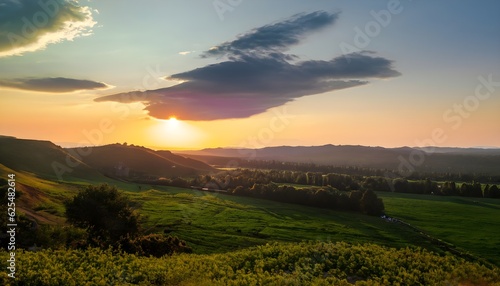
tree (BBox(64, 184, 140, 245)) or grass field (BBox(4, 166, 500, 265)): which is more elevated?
tree (BBox(64, 184, 140, 245))

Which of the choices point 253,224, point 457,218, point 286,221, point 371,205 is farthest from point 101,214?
point 457,218

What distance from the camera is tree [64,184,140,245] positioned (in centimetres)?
7038

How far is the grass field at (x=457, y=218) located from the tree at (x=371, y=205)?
6.30 m

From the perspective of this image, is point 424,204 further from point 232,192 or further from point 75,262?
point 75,262

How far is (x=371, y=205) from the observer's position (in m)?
150

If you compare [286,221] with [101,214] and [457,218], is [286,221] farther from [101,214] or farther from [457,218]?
[457,218]

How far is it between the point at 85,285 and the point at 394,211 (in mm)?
146895

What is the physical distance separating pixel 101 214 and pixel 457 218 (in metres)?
Result: 133

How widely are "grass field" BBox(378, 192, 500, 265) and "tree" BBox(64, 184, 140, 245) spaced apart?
8721 cm

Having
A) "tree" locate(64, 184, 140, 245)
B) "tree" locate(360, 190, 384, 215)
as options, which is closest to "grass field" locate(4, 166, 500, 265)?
"tree" locate(360, 190, 384, 215)

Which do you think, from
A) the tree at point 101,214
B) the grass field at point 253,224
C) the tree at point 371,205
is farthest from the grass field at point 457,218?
the tree at point 101,214

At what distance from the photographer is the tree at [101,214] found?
231ft

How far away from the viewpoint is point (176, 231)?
98.0 meters

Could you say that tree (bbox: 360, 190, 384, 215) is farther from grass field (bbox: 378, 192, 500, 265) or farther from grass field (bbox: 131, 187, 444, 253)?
grass field (bbox: 131, 187, 444, 253)
